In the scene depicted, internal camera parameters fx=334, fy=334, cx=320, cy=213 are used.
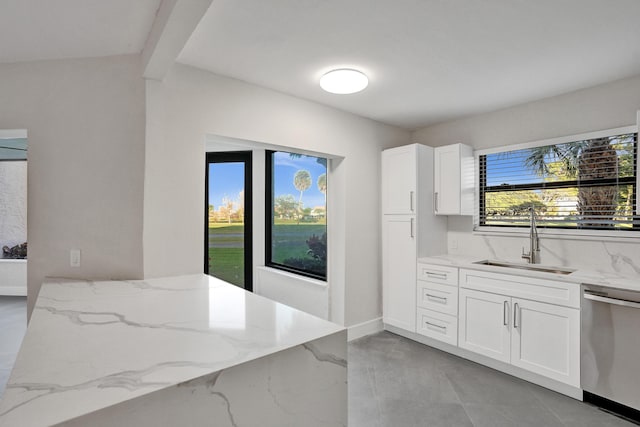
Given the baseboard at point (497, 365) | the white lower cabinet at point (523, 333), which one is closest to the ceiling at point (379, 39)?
the white lower cabinet at point (523, 333)

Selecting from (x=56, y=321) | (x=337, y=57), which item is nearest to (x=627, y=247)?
(x=337, y=57)

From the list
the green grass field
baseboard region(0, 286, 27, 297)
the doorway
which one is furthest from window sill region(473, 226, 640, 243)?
baseboard region(0, 286, 27, 297)

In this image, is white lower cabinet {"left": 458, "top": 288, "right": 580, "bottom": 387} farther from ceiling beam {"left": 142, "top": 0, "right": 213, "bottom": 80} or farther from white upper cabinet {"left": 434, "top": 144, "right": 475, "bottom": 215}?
ceiling beam {"left": 142, "top": 0, "right": 213, "bottom": 80}

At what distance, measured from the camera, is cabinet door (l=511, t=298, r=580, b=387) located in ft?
7.77

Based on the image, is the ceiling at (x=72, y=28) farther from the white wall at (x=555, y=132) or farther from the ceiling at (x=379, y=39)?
the white wall at (x=555, y=132)

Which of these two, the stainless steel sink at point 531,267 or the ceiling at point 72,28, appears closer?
the ceiling at point 72,28

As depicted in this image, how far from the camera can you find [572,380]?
2.36 meters

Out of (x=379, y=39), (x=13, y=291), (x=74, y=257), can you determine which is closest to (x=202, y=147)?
(x=74, y=257)

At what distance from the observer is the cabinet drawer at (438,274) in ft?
10.2

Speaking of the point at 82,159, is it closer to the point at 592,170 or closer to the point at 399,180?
the point at 399,180

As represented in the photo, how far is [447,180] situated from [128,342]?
320cm

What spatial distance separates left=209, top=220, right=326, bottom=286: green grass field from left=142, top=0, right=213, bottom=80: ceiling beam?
8.98 ft

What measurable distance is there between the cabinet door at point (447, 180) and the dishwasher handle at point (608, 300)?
1.30 meters

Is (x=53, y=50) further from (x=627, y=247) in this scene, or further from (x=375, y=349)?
(x=627, y=247)
